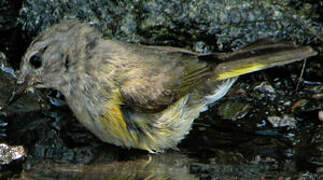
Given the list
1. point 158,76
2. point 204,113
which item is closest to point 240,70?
point 204,113

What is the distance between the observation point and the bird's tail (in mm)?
5477

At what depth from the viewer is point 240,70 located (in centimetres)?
560

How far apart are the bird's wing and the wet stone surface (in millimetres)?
476

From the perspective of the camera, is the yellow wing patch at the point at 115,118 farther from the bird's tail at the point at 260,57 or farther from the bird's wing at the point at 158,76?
the bird's tail at the point at 260,57

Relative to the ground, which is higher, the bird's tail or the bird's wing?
the bird's tail

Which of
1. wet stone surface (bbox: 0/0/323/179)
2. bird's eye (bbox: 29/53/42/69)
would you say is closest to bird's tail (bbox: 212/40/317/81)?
wet stone surface (bbox: 0/0/323/179)

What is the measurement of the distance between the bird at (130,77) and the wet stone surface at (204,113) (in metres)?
0.24

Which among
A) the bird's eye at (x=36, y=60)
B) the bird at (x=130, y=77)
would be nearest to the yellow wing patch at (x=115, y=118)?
the bird at (x=130, y=77)

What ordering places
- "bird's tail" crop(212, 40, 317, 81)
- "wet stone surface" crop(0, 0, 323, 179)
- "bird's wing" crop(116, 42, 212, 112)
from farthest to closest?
1. "bird's tail" crop(212, 40, 317, 81)
2. "bird's wing" crop(116, 42, 212, 112)
3. "wet stone surface" crop(0, 0, 323, 179)

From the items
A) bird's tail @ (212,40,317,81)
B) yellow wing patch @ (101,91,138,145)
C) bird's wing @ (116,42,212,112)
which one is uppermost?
bird's tail @ (212,40,317,81)

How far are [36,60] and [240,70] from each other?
6.55 ft

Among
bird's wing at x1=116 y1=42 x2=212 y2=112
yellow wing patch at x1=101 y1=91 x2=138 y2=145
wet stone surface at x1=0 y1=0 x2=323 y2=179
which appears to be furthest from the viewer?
bird's wing at x1=116 y1=42 x2=212 y2=112

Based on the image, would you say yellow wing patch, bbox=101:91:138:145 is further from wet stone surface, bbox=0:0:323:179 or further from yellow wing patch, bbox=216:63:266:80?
yellow wing patch, bbox=216:63:266:80

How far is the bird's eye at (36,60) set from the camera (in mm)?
4809
